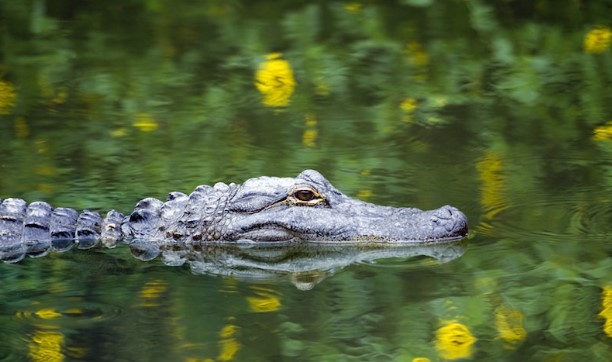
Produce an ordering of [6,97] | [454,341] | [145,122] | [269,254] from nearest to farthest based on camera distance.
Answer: [454,341]
[269,254]
[145,122]
[6,97]

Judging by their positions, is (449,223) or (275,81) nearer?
(449,223)

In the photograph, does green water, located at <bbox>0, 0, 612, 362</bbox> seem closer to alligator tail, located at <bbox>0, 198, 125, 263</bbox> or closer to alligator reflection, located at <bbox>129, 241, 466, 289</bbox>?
alligator reflection, located at <bbox>129, 241, 466, 289</bbox>

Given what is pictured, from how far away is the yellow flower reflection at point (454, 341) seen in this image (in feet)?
18.5

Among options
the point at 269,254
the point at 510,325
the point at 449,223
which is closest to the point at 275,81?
the point at 269,254

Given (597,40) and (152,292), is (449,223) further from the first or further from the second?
(597,40)

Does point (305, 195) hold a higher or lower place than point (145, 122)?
higher

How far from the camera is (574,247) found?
7.36m

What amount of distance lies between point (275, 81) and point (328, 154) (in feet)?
8.38

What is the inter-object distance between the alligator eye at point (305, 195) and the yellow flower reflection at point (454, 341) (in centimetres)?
209

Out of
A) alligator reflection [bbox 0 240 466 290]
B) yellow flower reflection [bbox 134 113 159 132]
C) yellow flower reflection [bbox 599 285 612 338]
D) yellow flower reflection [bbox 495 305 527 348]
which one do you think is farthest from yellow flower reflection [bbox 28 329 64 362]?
yellow flower reflection [bbox 134 113 159 132]

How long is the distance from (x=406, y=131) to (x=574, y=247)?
125 inches

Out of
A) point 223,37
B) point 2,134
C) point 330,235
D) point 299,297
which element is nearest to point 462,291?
point 299,297

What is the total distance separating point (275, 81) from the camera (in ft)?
39.6

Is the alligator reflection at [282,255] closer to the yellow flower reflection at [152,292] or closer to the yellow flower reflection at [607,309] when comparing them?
the yellow flower reflection at [152,292]
